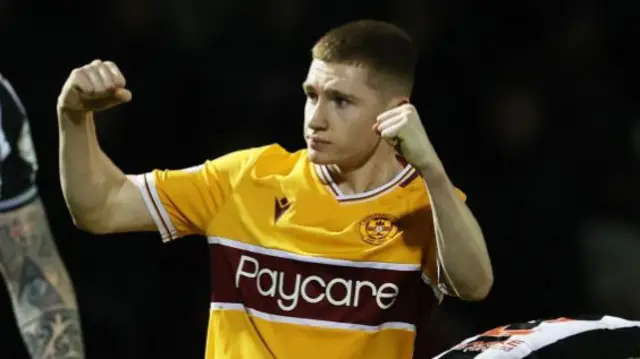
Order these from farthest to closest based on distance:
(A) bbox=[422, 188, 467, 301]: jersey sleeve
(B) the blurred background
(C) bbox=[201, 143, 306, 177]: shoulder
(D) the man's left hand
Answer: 1. (B) the blurred background
2. (C) bbox=[201, 143, 306, 177]: shoulder
3. (A) bbox=[422, 188, 467, 301]: jersey sleeve
4. (D) the man's left hand

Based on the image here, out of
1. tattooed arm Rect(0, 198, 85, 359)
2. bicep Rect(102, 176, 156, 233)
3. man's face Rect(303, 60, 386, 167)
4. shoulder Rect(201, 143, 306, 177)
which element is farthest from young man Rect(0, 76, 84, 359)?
man's face Rect(303, 60, 386, 167)

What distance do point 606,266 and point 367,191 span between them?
1066 millimetres

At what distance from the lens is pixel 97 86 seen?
156 centimetres

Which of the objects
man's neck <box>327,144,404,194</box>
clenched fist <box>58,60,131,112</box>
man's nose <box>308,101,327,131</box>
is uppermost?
clenched fist <box>58,60,131,112</box>

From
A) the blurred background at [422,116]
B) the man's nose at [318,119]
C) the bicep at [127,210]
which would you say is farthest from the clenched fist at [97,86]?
the blurred background at [422,116]

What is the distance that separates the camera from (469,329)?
8.27 ft

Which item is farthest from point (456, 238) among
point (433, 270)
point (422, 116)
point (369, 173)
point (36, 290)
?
point (422, 116)

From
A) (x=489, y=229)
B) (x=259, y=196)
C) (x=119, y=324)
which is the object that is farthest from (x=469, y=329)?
(x=259, y=196)

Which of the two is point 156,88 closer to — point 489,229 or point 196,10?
point 196,10

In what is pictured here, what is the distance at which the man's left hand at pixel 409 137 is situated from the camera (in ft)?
4.99

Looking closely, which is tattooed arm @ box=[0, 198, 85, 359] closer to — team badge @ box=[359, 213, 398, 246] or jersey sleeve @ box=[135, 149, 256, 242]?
jersey sleeve @ box=[135, 149, 256, 242]

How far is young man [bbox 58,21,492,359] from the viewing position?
5.43 ft

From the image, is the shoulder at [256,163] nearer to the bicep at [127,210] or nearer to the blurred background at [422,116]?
the bicep at [127,210]

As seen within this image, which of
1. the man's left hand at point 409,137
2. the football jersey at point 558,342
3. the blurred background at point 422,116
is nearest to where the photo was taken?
the football jersey at point 558,342
